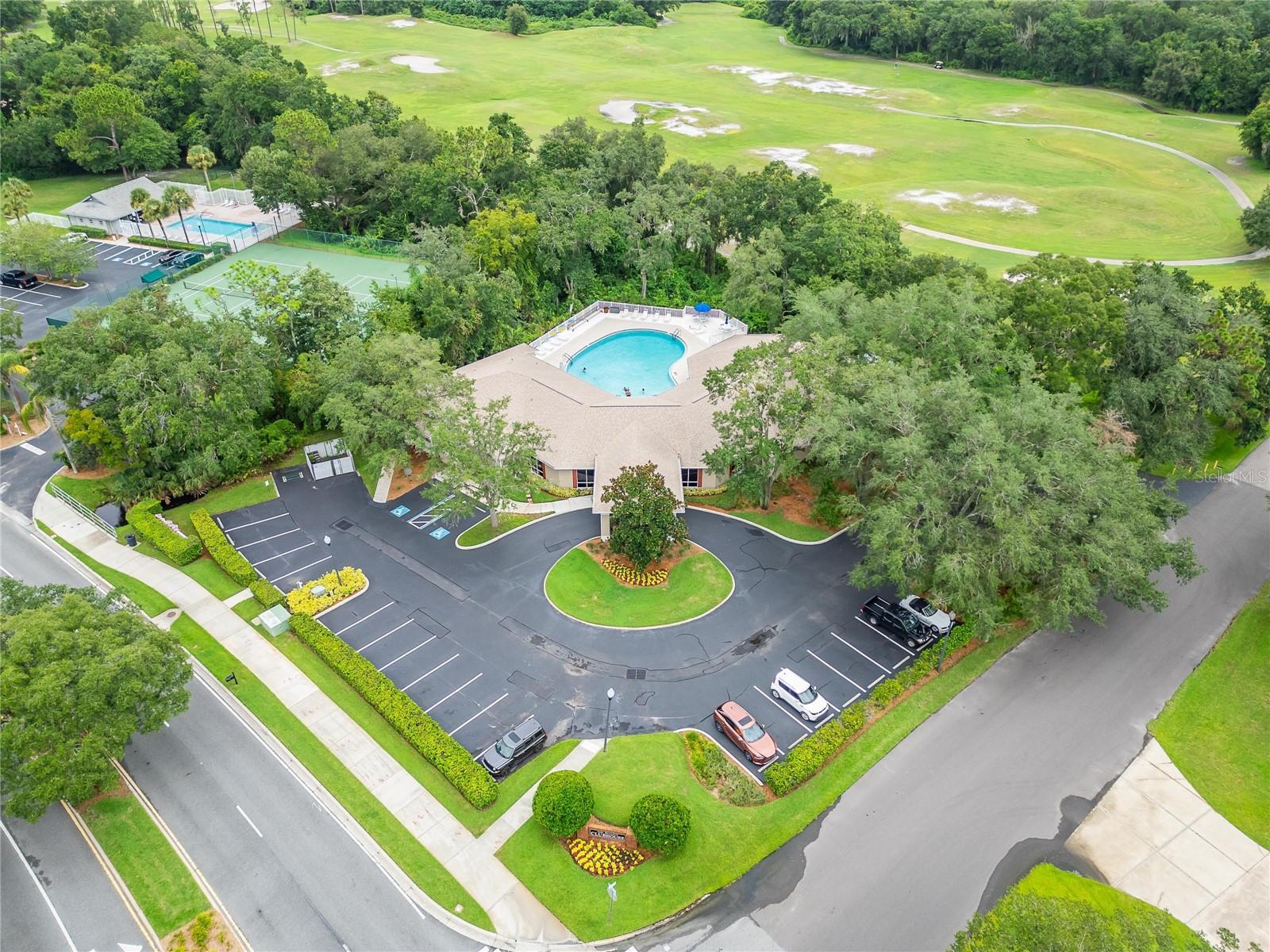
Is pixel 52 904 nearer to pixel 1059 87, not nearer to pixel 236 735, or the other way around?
pixel 236 735

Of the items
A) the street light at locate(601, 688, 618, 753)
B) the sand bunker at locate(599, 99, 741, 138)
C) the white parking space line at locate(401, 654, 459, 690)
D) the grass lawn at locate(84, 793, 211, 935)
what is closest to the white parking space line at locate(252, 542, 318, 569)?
the white parking space line at locate(401, 654, 459, 690)

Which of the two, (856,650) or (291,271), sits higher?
(291,271)

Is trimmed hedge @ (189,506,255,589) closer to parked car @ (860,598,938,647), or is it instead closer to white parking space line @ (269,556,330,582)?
white parking space line @ (269,556,330,582)

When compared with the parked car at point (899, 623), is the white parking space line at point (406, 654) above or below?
below

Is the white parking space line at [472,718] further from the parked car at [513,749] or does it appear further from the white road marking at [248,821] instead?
the white road marking at [248,821]

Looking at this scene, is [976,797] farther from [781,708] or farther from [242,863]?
[242,863]

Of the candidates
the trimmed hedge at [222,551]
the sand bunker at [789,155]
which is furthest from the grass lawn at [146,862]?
the sand bunker at [789,155]

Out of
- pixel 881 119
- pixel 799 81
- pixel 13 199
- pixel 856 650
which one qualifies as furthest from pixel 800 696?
pixel 799 81
